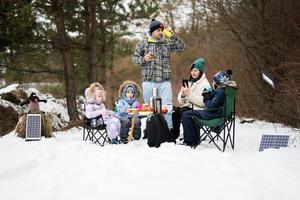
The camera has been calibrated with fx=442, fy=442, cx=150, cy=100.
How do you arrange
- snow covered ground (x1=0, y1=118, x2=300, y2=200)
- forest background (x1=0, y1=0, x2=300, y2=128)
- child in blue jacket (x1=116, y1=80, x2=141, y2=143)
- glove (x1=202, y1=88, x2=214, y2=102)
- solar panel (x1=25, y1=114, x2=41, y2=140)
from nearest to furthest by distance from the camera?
snow covered ground (x1=0, y1=118, x2=300, y2=200), glove (x1=202, y1=88, x2=214, y2=102), child in blue jacket (x1=116, y1=80, x2=141, y2=143), solar panel (x1=25, y1=114, x2=41, y2=140), forest background (x1=0, y1=0, x2=300, y2=128)

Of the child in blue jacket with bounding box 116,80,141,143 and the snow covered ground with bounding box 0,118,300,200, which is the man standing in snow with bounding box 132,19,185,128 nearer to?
the child in blue jacket with bounding box 116,80,141,143

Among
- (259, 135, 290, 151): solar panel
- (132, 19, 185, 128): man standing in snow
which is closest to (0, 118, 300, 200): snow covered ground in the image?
(259, 135, 290, 151): solar panel

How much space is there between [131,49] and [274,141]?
1292cm

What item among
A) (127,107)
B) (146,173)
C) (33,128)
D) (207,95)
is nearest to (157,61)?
(127,107)

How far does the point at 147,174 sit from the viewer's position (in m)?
4.52

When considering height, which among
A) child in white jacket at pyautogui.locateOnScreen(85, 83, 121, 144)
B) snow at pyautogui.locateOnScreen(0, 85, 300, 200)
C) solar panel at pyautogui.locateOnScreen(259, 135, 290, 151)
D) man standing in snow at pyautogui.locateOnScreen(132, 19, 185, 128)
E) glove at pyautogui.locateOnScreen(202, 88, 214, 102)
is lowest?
snow at pyautogui.locateOnScreen(0, 85, 300, 200)

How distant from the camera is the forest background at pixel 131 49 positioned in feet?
32.1

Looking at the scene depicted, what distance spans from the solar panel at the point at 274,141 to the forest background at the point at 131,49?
1330 millimetres

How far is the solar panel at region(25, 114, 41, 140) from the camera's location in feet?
24.9

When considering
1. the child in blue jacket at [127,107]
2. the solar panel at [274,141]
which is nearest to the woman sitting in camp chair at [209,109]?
the solar panel at [274,141]

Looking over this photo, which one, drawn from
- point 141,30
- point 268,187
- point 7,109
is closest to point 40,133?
point 7,109

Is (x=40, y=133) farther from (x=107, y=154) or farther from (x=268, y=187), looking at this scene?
(x=268, y=187)

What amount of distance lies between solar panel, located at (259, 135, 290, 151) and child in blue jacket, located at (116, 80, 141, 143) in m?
2.18

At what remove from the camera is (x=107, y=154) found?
18.8 ft
